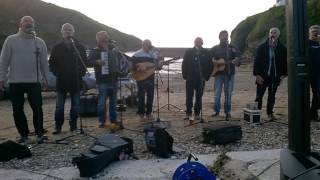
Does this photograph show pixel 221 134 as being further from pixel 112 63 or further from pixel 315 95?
pixel 315 95

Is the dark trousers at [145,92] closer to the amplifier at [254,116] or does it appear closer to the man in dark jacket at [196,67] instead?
the man in dark jacket at [196,67]

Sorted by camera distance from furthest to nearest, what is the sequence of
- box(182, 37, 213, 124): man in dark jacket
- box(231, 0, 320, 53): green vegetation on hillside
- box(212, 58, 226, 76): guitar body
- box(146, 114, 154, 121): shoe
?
box(231, 0, 320, 53): green vegetation on hillside, box(146, 114, 154, 121): shoe, box(212, 58, 226, 76): guitar body, box(182, 37, 213, 124): man in dark jacket

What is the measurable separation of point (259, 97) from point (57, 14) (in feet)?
298

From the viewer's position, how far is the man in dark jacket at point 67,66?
887 centimetres

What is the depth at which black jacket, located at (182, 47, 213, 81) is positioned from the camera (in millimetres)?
10281

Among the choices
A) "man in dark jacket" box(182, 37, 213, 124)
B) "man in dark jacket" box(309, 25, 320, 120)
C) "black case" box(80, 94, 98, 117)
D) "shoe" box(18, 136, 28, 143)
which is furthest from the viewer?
"black case" box(80, 94, 98, 117)

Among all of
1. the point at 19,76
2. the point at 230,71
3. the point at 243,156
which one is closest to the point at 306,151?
the point at 243,156

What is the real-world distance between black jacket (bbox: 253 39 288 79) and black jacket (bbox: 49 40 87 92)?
363 centimetres

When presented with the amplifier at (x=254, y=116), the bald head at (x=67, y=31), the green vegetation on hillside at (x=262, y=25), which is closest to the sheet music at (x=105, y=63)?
the bald head at (x=67, y=31)

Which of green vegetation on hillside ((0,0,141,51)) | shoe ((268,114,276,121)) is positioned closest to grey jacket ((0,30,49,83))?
shoe ((268,114,276,121))

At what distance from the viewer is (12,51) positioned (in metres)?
8.01

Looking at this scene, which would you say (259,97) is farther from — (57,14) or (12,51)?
(57,14)

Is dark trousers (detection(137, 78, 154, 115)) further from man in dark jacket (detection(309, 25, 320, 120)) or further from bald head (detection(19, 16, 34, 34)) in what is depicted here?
man in dark jacket (detection(309, 25, 320, 120))

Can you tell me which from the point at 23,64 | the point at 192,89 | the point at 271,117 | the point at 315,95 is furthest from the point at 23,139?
the point at 315,95
